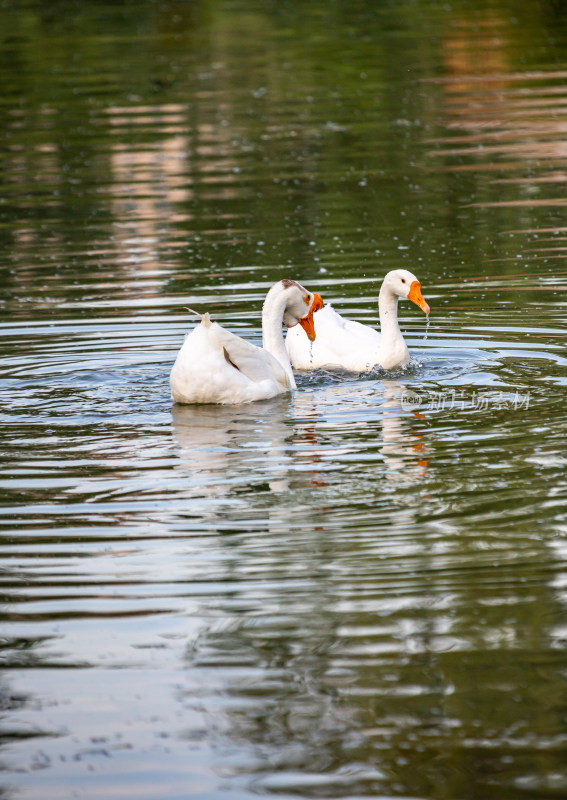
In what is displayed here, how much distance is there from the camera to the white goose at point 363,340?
37.7ft

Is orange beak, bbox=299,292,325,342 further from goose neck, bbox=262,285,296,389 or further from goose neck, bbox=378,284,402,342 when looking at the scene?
goose neck, bbox=378,284,402,342

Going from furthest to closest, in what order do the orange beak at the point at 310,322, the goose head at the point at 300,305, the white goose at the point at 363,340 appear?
the white goose at the point at 363,340
the orange beak at the point at 310,322
the goose head at the point at 300,305

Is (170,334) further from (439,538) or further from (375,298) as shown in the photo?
(439,538)

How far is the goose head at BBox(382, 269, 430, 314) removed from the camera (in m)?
11.7

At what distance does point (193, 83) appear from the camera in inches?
1312

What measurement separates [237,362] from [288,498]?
2744 millimetres

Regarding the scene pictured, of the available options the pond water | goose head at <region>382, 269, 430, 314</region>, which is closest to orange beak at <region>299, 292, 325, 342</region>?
the pond water

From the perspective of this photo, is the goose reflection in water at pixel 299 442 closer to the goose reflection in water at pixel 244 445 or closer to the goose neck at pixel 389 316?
the goose reflection in water at pixel 244 445

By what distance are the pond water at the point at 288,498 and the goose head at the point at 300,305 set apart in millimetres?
524

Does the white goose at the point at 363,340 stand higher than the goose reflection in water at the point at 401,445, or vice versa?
the white goose at the point at 363,340

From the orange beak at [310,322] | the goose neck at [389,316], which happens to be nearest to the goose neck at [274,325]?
the orange beak at [310,322]

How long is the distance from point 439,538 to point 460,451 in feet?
5.46

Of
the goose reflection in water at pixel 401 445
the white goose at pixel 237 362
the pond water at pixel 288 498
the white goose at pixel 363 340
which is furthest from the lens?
the white goose at pixel 363 340

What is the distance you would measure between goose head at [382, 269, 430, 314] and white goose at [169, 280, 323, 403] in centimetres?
86
